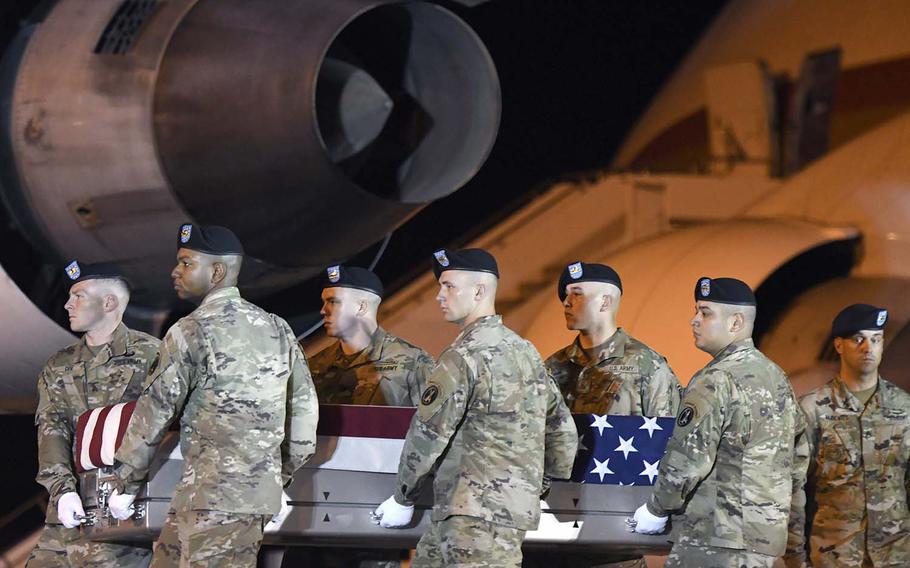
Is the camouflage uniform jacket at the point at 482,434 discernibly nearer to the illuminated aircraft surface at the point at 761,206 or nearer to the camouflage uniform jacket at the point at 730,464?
the camouflage uniform jacket at the point at 730,464

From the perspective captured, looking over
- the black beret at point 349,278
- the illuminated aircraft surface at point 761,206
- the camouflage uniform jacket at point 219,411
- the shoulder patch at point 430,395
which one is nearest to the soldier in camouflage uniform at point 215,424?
the camouflage uniform jacket at point 219,411

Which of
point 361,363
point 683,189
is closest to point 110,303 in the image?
point 361,363

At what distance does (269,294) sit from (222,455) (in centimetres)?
191

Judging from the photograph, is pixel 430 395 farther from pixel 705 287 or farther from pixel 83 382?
pixel 83 382

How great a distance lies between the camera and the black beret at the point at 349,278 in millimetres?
6988

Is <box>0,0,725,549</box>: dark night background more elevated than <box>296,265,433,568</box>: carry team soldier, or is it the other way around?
<box>0,0,725,549</box>: dark night background

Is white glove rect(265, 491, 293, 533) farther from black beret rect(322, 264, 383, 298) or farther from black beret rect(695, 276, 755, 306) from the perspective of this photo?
black beret rect(695, 276, 755, 306)

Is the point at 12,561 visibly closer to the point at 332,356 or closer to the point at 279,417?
the point at 332,356

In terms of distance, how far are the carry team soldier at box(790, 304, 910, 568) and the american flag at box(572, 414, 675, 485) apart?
4.42 ft

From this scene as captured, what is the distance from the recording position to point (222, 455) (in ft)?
16.8

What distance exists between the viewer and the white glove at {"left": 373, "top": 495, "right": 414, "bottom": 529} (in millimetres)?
5418

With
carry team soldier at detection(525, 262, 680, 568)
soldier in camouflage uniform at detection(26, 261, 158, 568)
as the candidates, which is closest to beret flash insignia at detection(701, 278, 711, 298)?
carry team soldier at detection(525, 262, 680, 568)

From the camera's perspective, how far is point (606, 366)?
6703 millimetres

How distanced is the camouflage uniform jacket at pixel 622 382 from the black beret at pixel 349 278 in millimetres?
1177
